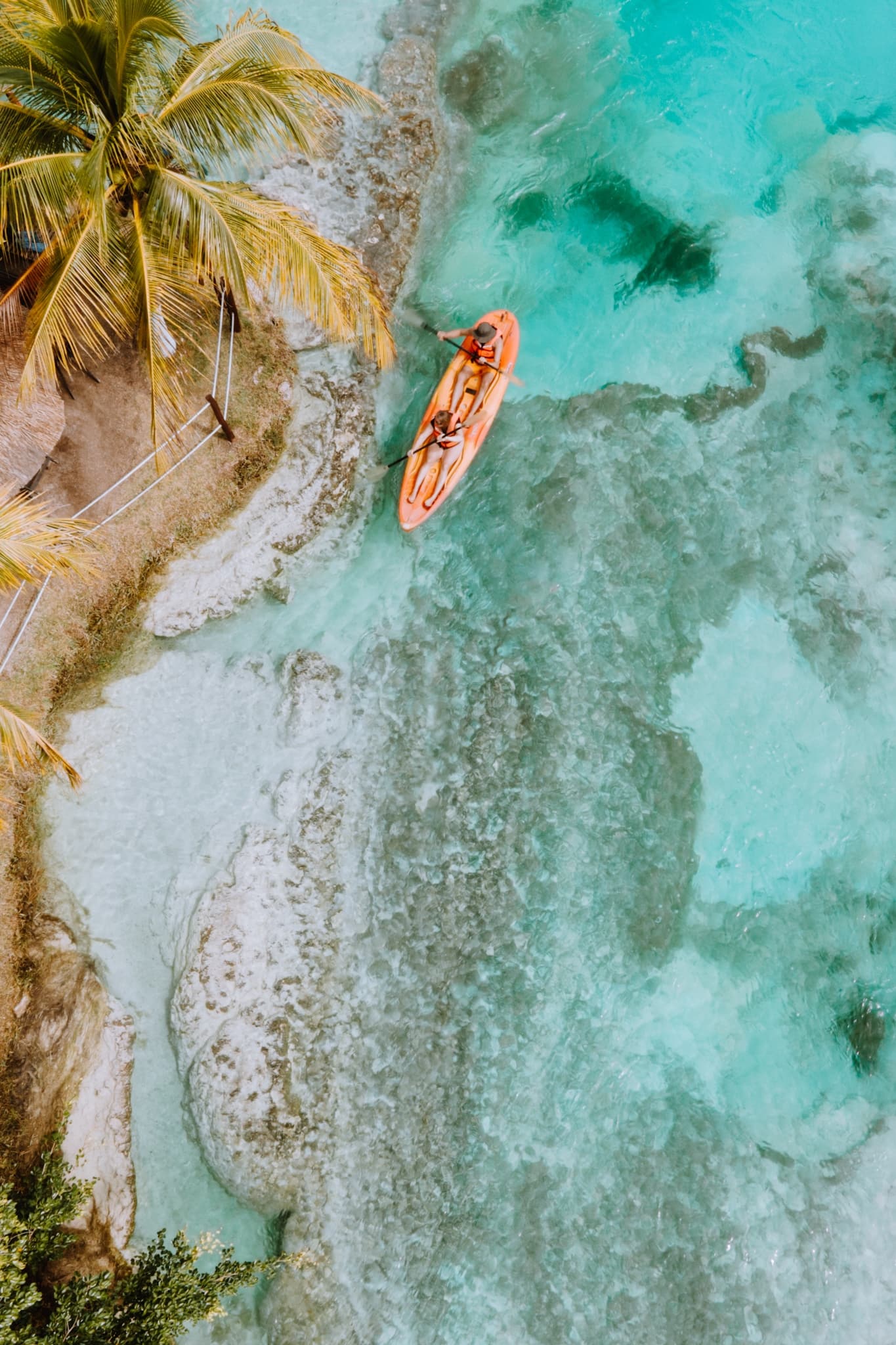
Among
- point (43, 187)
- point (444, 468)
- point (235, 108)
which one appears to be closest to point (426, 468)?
point (444, 468)

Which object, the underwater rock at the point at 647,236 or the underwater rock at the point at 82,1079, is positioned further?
the underwater rock at the point at 647,236

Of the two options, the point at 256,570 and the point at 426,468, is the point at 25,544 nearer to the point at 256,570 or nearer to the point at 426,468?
the point at 256,570

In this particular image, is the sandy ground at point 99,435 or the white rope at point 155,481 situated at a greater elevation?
the sandy ground at point 99,435

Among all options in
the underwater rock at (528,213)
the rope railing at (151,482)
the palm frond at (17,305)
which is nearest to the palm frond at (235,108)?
the rope railing at (151,482)

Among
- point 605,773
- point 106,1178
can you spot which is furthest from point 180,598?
point 106,1178

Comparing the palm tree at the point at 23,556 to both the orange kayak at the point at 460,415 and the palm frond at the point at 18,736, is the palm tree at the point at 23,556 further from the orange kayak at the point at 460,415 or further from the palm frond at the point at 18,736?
the orange kayak at the point at 460,415

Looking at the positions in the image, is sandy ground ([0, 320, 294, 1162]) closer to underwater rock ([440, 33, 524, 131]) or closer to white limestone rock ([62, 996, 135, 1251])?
white limestone rock ([62, 996, 135, 1251])
